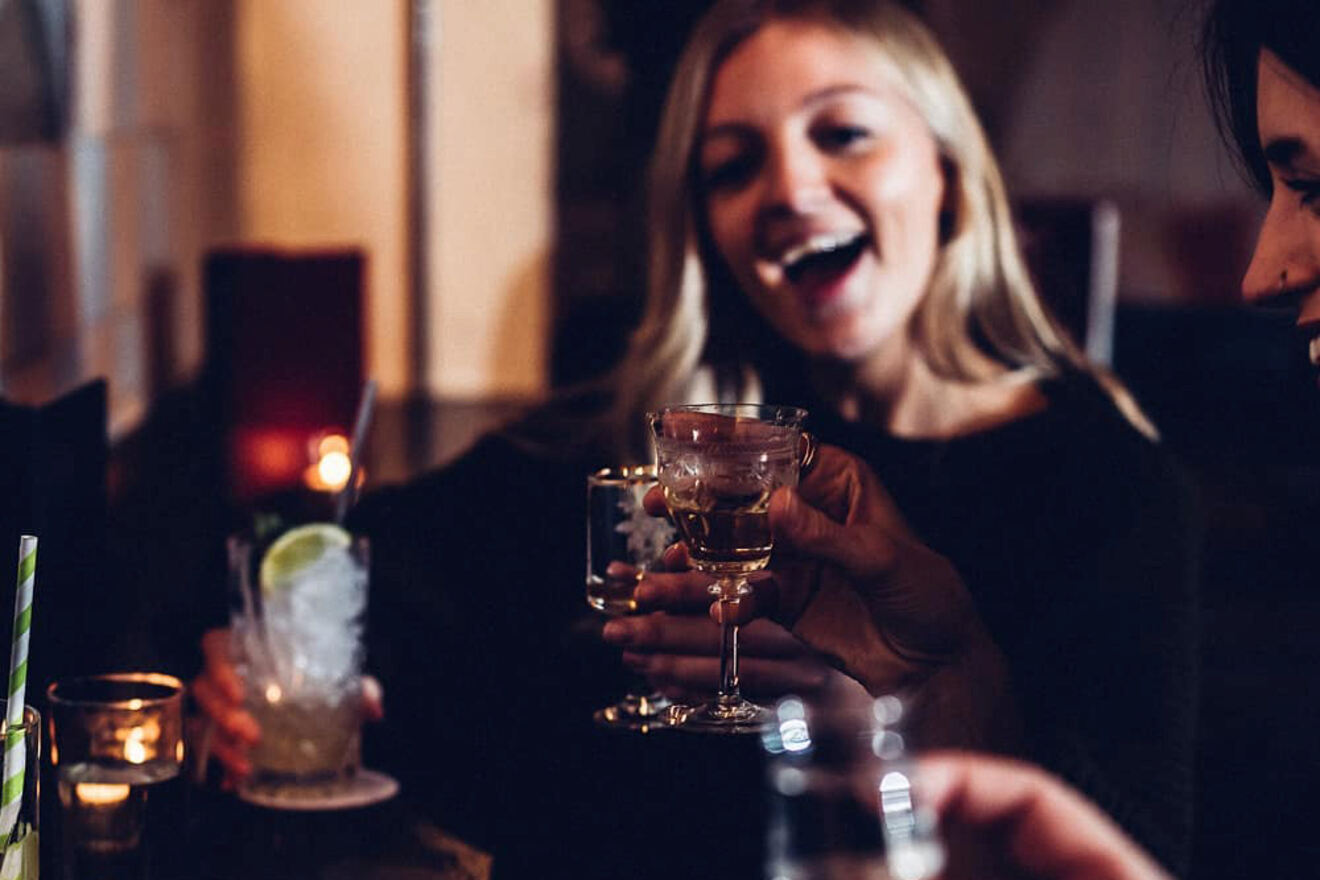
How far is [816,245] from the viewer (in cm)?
187

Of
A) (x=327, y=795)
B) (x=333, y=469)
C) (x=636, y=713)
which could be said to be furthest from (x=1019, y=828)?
(x=333, y=469)

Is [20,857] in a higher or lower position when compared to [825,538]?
lower

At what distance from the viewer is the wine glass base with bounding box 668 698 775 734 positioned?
3.62 feet

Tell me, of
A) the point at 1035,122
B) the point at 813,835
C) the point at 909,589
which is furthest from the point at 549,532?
the point at 1035,122

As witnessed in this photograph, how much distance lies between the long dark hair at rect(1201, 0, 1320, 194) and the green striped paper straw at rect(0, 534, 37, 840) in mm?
862

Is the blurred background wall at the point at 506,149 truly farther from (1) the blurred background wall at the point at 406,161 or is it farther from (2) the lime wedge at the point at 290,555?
(2) the lime wedge at the point at 290,555

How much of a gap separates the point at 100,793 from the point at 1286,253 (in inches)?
35.1

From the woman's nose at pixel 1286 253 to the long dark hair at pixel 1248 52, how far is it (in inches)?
3.1

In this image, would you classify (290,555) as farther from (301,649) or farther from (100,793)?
(100,793)

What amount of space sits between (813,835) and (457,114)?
192 inches

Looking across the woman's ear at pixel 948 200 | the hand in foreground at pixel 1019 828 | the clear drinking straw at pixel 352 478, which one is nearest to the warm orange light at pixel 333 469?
the clear drinking straw at pixel 352 478

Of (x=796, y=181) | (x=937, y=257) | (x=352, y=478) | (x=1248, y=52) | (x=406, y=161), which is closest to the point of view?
(x=1248, y=52)

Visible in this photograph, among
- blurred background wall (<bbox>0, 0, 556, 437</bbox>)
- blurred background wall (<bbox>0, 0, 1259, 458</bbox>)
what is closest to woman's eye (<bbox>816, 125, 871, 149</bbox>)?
blurred background wall (<bbox>0, 0, 1259, 458</bbox>)

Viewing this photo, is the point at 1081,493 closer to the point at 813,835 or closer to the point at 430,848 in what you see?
the point at 430,848
